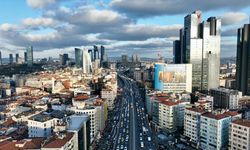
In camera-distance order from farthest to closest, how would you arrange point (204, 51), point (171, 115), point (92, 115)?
1. point (204, 51)
2. point (171, 115)
3. point (92, 115)

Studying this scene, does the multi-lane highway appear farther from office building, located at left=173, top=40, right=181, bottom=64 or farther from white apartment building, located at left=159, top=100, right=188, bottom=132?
office building, located at left=173, top=40, right=181, bottom=64

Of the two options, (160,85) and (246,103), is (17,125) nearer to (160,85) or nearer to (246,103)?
(160,85)

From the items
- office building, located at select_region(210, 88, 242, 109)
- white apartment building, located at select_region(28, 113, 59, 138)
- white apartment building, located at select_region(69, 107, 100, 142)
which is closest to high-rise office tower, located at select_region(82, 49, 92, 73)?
office building, located at select_region(210, 88, 242, 109)

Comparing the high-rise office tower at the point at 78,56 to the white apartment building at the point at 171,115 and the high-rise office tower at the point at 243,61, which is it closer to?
the high-rise office tower at the point at 243,61

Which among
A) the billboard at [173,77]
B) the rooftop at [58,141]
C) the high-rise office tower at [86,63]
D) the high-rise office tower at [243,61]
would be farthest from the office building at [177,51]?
the rooftop at [58,141]

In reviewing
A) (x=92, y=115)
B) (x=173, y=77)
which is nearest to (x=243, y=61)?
(x=173, y=77)

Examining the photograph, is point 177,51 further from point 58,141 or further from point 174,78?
point 58,141

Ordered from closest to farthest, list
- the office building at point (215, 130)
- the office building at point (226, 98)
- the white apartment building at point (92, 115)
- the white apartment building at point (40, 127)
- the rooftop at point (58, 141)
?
the rooftop at point (58, 141) → the office building at point (215, 130) → the white apartment building at point (40, 127) → the white apartment building at point (92, 115) → the office building at point (226, 98)

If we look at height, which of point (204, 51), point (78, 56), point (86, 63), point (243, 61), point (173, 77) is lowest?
point (173, 77)
